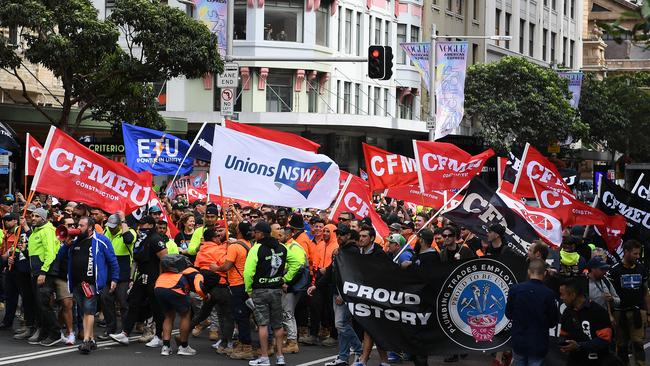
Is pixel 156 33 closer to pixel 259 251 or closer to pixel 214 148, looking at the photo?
pixel 214 148

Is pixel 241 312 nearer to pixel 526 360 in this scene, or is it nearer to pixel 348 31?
pixel 526 360

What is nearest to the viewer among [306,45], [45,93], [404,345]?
[404,345]

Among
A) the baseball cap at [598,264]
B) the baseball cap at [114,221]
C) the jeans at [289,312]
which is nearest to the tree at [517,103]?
the baseball cap at [114,221]

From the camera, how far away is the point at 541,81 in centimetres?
5397

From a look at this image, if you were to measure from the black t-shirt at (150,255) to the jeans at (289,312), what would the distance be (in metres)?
1.76

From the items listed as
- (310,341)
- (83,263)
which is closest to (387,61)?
(310,341)

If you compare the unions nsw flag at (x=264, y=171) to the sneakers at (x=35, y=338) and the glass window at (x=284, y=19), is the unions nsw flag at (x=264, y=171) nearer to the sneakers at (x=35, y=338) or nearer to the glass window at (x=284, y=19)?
the sneakers at (x=35, y=338)

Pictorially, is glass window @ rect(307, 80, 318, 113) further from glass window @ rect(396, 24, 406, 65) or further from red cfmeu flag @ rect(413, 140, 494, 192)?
red cfmeu flag @ rect(413, 140, 494, 192)

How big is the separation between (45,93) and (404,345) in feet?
99.9

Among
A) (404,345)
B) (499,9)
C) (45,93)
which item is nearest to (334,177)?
(404,345)

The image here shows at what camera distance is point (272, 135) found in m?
17.9

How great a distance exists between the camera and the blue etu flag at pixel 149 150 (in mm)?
21531

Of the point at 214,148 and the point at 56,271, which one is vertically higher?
the point at 214,148

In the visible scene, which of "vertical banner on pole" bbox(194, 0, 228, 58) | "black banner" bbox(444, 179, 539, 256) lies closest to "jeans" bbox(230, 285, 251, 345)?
"black banner" bbox(444, 179, 539, 256)
